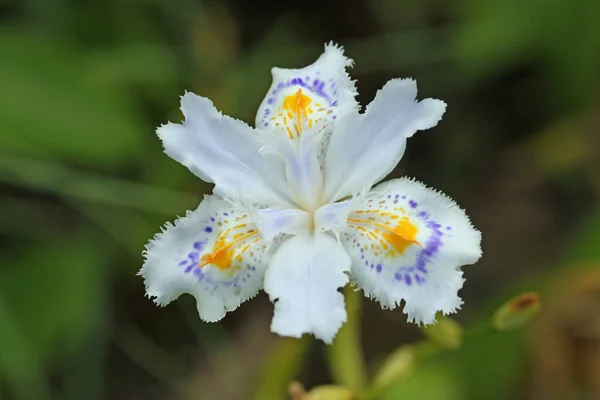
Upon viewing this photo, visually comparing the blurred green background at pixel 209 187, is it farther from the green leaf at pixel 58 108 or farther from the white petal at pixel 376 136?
the white petal at pixel 376 136

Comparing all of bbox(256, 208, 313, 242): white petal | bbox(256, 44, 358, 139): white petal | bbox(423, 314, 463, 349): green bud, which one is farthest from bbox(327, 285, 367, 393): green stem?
bbox(256, 44, 358, 139): white petal

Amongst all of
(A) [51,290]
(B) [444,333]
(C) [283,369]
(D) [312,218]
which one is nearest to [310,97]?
(D) [312,218]

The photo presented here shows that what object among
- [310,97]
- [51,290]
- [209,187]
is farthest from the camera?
[209,187]

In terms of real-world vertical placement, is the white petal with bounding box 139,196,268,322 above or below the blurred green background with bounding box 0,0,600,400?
below

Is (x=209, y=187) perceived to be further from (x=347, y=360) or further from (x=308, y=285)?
(x=308, y=285)

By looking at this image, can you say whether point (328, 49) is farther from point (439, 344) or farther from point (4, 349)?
point (4, 349)

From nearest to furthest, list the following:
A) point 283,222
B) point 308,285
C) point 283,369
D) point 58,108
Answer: point 308,285
point 283,222
point 283,369
point 58,108

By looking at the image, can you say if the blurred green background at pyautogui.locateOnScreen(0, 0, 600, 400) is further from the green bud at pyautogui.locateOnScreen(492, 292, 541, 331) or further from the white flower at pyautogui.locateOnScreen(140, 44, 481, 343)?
the white flower at pyautogui.locateOnScreen(140, 44, 481, 343)
